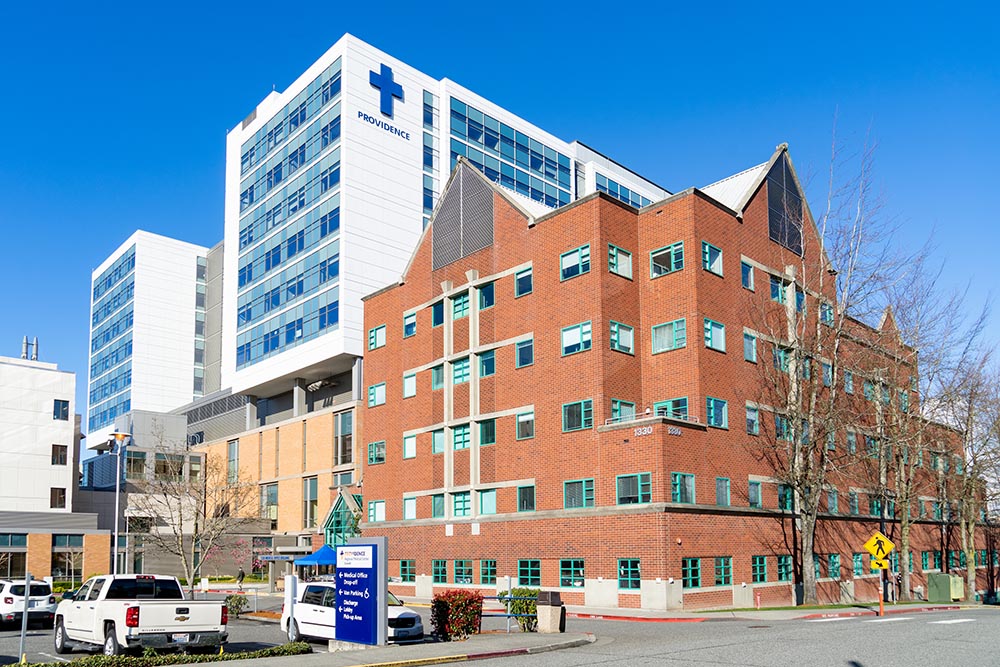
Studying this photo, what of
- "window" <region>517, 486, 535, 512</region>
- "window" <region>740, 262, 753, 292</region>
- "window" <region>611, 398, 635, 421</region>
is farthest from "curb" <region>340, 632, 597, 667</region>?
"window" <region>740, 262, 753, 292</region>

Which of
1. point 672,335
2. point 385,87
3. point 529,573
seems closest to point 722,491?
point 672,335

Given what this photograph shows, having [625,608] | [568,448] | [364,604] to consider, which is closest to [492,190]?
[568,448]

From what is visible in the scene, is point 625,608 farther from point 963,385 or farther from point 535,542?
point 963,385

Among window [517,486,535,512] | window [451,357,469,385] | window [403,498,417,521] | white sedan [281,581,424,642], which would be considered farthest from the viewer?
window [403,498,417,521]

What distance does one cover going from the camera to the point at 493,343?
50875mm

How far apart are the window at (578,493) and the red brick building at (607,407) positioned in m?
0.08

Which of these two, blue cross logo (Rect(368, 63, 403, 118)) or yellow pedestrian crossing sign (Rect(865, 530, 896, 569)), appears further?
blue cross logo (Rect(368, 63, 403, 118))

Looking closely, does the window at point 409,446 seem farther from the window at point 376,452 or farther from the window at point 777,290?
the window at point 777,290

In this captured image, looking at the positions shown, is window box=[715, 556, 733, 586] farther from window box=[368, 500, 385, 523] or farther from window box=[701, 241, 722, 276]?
window box=[368, 500, 385, 523]

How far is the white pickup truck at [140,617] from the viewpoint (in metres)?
21.3

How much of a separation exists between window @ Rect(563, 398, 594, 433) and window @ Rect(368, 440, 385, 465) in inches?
657

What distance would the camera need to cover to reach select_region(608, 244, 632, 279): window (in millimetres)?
46188

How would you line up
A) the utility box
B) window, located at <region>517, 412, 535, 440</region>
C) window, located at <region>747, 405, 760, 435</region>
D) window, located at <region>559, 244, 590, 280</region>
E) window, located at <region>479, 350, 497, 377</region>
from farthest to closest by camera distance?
1. the utility box
2. window, located at <region>479, 350, 497, 377</region>
3. window, located at <region>517, 412, 535, 440</region>
4. window, located at <region>747, 405, 760, 435</region>
5. window, located at <region>559, 244, 590, 280</region>

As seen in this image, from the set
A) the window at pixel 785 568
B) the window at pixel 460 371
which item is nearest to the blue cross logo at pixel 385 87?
the window at pixel 460 371
